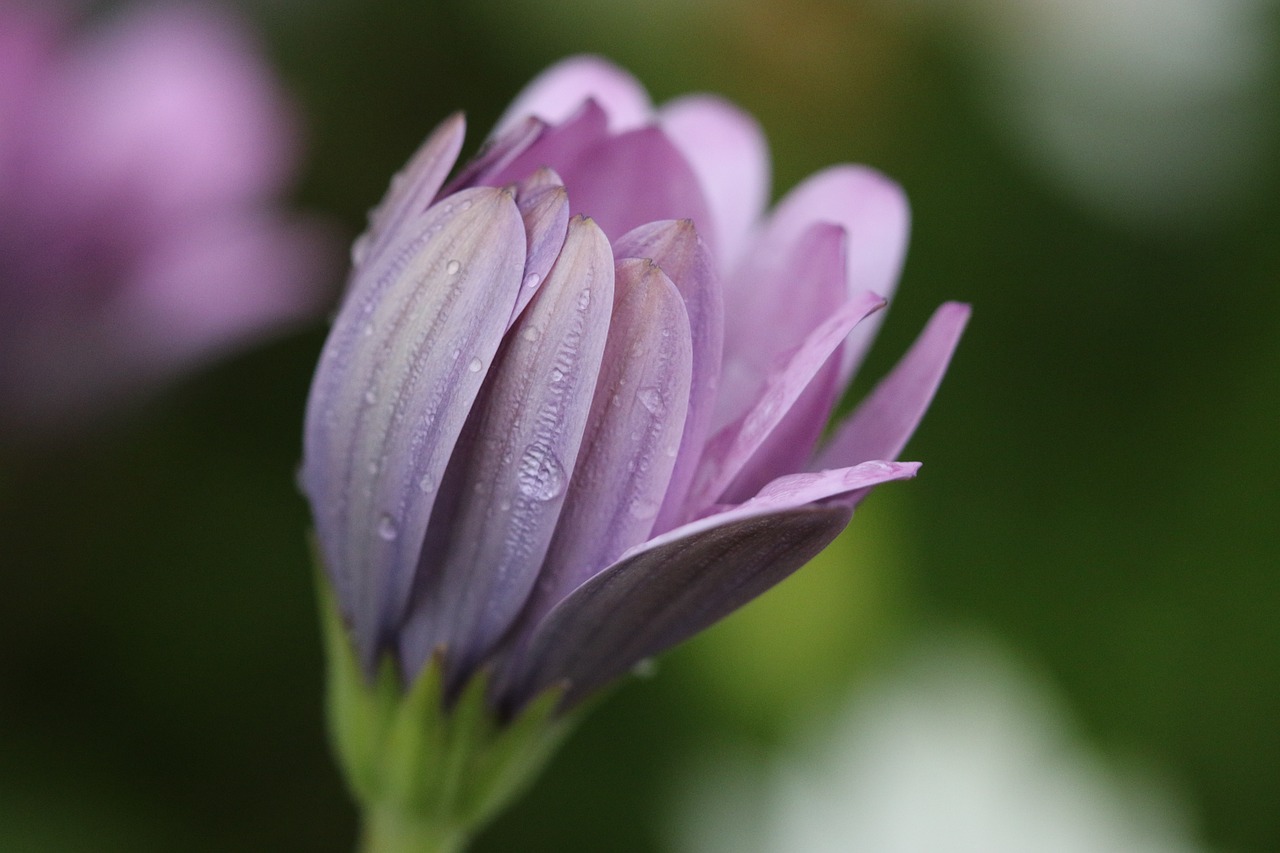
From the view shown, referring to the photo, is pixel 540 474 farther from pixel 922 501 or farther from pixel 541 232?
pixel 922 501

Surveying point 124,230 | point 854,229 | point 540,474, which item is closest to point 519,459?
point 540,474

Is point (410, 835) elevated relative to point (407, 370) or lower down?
lower down

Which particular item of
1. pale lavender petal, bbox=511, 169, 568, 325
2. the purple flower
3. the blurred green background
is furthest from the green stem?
the blurred green background

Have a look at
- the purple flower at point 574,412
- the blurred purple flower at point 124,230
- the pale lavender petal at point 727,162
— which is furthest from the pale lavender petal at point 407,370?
the blurred purple flower at point 124,230

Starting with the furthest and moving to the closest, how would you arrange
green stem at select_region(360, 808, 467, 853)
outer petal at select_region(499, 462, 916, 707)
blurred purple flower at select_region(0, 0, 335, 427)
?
blurred purple flower at select_region(0, 0, 335, 427), green stem at select_region(360, 808, 467, 853), outer petal at select_region(499, 462, 916, 707)

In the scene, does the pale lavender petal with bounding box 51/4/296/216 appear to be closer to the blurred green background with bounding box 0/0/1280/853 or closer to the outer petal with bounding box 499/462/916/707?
the blurred green background with bounding box 0/0/1280/853

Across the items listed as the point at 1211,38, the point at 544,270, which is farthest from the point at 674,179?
the point at 1211,38

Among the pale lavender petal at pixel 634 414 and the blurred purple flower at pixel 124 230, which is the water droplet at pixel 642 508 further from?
the blurred purple flower at pixel 124 230
